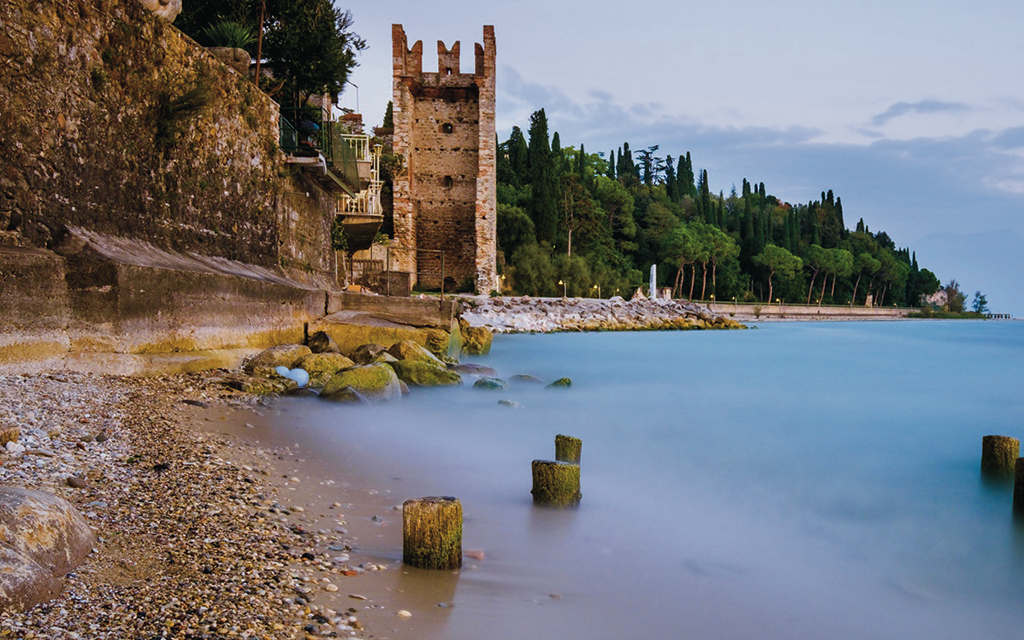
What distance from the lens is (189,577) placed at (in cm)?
263

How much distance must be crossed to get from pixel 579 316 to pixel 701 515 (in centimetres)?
2899

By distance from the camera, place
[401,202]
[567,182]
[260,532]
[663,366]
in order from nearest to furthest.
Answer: [260,532], [663,366], [401,202], [567,182]

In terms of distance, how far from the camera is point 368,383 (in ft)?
25.9

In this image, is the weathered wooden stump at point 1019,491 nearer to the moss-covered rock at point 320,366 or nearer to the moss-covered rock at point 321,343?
the moss-covered rock at point 320,366

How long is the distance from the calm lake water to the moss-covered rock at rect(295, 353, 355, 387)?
981mm

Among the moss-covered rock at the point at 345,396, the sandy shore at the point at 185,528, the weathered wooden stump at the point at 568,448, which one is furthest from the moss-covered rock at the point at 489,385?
the sandy shore at the point at 185,528

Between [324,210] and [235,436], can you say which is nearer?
[235,436]

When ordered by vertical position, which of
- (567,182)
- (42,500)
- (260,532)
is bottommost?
(260,532)

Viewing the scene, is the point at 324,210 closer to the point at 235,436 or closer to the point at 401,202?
the point at 235,436

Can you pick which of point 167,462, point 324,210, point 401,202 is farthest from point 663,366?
point 401,202

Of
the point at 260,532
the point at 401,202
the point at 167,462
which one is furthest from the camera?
the point at 401,202

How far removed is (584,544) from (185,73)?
6.79 meters

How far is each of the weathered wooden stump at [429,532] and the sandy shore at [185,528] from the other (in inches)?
4.6

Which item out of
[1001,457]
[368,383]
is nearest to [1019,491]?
[1001,457]
